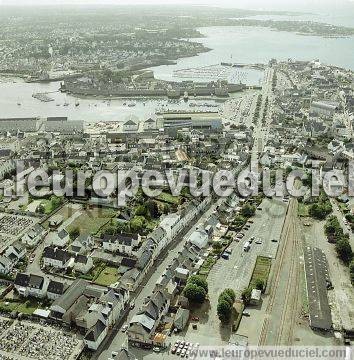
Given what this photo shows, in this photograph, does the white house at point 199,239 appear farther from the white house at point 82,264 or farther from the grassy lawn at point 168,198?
the white house at point 82,264

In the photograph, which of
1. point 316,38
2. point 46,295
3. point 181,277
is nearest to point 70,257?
point 46,295

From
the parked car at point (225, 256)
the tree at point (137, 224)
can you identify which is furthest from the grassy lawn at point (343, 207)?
the tree at point (137, 224)

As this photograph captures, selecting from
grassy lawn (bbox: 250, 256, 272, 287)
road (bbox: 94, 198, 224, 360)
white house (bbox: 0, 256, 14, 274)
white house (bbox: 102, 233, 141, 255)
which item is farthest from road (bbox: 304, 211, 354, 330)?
white house (bbox: 0, 256, 14, 274)

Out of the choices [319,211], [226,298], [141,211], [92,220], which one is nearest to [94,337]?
[226,298]

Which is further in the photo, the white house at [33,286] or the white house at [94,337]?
the white house at [33,286]

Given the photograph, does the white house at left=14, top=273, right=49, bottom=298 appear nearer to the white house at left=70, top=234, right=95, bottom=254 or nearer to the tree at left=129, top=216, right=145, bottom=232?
the white house at left=70, top=234, right=95, bottom=254

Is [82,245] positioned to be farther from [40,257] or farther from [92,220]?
[92,220]
